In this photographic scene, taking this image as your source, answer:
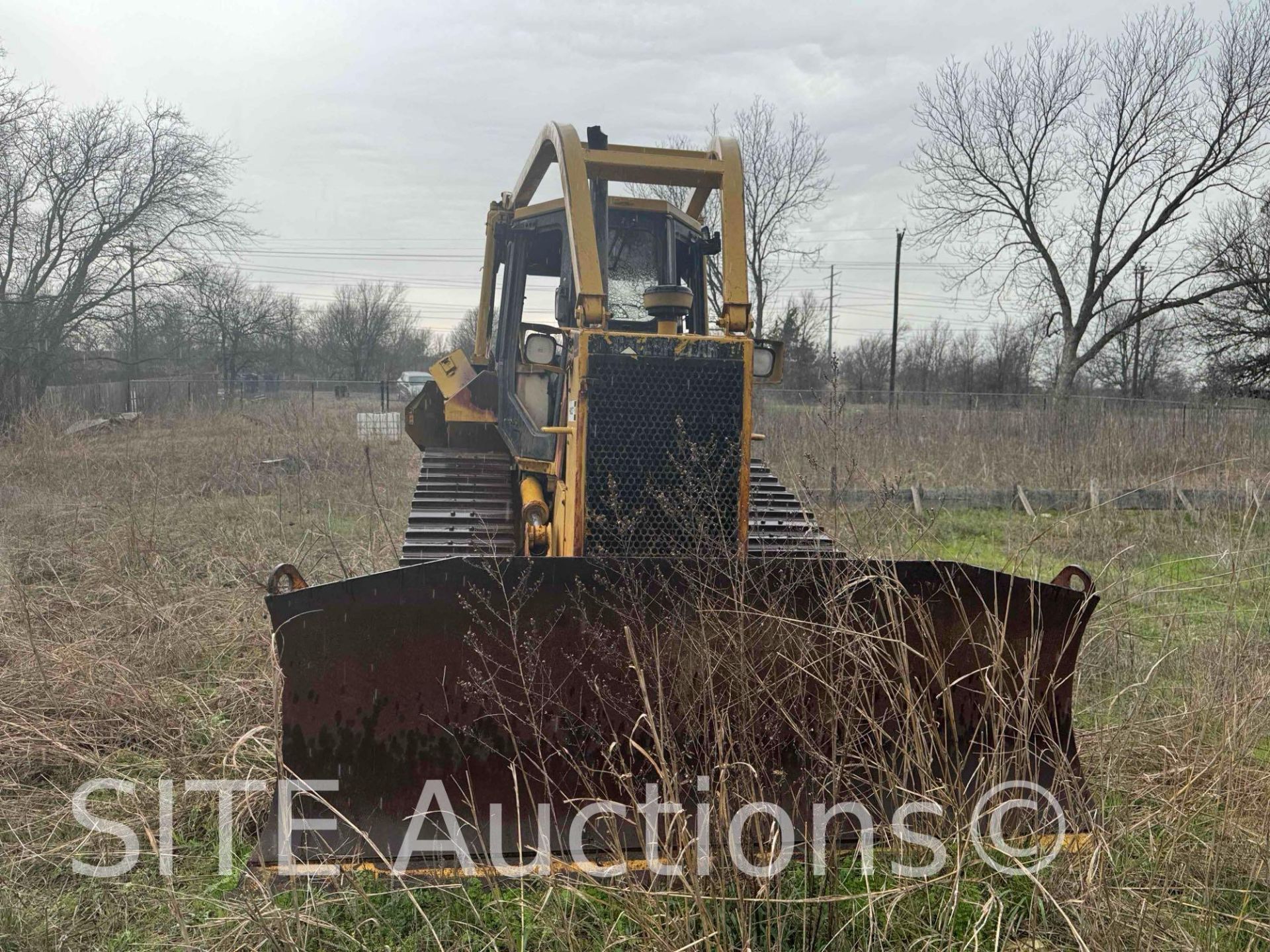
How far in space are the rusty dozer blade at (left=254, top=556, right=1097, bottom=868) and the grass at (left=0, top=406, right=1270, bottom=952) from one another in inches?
8.0

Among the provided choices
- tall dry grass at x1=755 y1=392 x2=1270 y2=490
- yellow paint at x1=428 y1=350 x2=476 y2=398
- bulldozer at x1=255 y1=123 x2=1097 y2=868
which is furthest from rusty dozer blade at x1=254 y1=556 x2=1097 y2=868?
tall dry grass at x1=755 y1=392 x2=1270 y2=490

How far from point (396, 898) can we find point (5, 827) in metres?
1.58

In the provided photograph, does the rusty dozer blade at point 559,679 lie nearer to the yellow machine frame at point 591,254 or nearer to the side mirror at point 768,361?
the yellow machine frame at point 591,254

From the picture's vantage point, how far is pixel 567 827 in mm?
2844

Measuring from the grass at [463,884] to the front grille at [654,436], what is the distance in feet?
1.97

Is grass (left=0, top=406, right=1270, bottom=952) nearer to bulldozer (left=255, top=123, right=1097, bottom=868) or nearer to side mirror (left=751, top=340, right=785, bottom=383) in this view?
bulldozer (left=255, top=123, right=1097, bottom=868)

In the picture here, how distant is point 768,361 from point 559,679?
2.10 metres

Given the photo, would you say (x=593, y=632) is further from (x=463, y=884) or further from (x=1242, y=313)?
(x=1242, y=313)

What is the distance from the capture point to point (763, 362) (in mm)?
4379

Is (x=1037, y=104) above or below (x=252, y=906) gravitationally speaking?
above

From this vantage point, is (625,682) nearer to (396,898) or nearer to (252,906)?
(396,898)

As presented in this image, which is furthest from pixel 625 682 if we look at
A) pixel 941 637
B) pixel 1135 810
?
pixel 1135 810

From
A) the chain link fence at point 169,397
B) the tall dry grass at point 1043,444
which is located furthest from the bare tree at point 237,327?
A: the tall dry grass at point 1043,444

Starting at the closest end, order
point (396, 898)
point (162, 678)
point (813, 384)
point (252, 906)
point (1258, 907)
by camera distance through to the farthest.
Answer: point (252, 906)
point (1258, 907)
point (396, 898)
point (162, 678)
point (813, 384)
